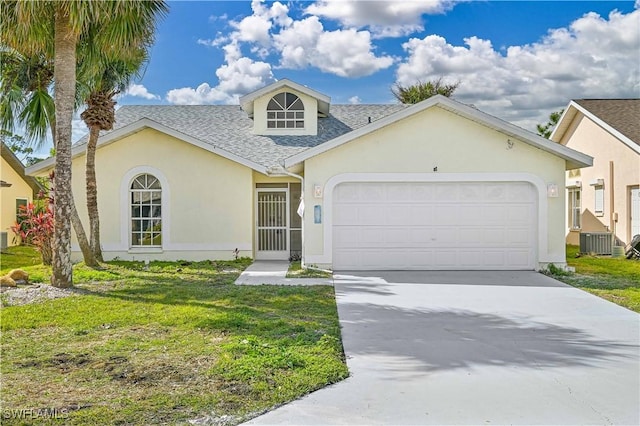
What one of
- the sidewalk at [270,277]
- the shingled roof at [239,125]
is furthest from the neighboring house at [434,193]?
the shingled roof at [239,125]

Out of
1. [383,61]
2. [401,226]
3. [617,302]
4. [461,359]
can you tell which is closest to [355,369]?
[461,359]

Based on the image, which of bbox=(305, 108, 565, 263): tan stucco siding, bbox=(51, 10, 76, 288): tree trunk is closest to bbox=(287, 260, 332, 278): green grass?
bbox=(305, 108, 565, 263): tan stucco siding

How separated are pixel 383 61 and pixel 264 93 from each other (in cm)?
481

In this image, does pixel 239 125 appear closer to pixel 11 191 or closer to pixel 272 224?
pixel 272 224

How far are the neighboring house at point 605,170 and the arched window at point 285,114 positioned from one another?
11.0 meters

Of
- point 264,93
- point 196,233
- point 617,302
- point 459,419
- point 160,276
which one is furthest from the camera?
point 264,93

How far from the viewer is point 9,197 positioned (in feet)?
77.1

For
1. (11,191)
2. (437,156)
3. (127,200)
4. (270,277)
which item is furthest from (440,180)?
(11,191)

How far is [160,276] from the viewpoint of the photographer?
13539mm

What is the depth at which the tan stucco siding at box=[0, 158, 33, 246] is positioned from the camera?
900 inches

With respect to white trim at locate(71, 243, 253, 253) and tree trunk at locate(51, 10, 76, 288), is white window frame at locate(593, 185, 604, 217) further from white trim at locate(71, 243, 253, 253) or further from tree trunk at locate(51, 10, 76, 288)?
tree trunk at locate(51, 10, 76, 288)

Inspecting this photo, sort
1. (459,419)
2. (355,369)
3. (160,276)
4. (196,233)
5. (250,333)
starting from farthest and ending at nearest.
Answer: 1. (196,233)
2. (160,276)
3. (250,333)
4. (355,369)
5. (459,419)

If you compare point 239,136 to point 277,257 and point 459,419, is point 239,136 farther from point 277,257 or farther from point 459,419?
point 459,419

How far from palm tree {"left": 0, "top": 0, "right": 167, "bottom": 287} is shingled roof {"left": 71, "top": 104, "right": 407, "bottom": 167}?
228 inches
